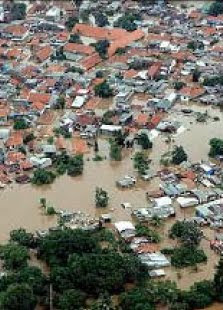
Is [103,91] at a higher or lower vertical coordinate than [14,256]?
higher

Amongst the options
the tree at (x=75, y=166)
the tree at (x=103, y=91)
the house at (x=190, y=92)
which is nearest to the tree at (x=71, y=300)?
the tree at (x=75, y=166)

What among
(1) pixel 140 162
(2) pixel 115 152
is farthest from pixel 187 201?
(2) pixel 115 152

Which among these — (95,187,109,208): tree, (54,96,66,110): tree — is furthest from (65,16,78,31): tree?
(95,187,109,208): tree

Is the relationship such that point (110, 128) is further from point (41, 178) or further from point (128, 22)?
point (128, 22)

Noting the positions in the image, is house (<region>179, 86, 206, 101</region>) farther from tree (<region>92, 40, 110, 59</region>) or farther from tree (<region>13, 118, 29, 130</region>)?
tree (<region>13, 118, 29, 130</region>)

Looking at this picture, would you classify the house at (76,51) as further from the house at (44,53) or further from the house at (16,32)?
the house at (16,32)

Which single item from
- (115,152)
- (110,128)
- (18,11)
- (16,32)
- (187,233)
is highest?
(18,11)

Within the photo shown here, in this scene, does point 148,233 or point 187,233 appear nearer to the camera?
point 187,233
